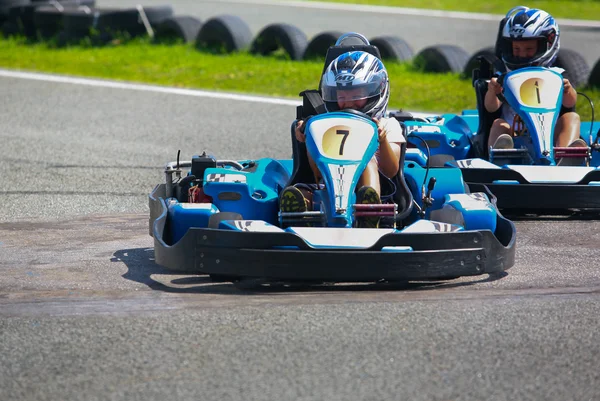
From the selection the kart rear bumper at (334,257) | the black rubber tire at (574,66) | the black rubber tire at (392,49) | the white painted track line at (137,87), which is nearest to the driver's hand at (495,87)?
the kart rear bumper at (334,257)

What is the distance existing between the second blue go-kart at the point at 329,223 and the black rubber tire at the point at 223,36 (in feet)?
25.9

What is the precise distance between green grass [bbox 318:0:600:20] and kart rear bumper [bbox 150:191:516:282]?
15.0 m

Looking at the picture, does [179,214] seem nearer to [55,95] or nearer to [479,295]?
[479,295]

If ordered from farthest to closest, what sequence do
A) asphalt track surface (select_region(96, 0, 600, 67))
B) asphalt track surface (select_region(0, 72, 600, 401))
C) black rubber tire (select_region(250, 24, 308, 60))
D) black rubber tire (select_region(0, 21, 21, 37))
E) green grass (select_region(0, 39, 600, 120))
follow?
asphalt track surface (select_region(96, 0, 600, 67)) < black rubber tire (select_region(0, 21, 21, 37)) < black rubber tire (select_region(250, 24, 308, 60)) < green grass (select_region(0, 39, 600, 120)) < asphalt track surface (select_region(0, 72, 600, 401))

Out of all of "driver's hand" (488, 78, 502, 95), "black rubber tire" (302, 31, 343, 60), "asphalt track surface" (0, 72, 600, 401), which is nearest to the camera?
"asphalt track surface" (0, 72, 600, 401)

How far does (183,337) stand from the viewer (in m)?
4.26

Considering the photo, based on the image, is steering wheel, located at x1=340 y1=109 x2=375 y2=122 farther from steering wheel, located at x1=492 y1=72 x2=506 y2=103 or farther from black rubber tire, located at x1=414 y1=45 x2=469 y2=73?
black rubber tire, located at x1=414 y1=45 x2=469 y2=73

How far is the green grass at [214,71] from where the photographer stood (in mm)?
11750

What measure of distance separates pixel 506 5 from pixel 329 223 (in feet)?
→ 53.5

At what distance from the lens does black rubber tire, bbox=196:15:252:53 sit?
46.6 ft

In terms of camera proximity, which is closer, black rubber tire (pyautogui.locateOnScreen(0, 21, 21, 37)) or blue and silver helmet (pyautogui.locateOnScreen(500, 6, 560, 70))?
blue and silver helmet (pyautogui.locateOnScreen(500, 6, 560, 70))

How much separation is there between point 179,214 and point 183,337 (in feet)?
4.29

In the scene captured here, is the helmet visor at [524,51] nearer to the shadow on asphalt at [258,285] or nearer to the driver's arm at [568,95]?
the driver's arm at [568,95]

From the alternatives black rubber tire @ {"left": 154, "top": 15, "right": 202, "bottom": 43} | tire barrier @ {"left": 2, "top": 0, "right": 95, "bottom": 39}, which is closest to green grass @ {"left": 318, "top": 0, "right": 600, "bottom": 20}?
black rubber tire @ {"left": 154, "top": 15, "right": 202, "bottom": 43}
